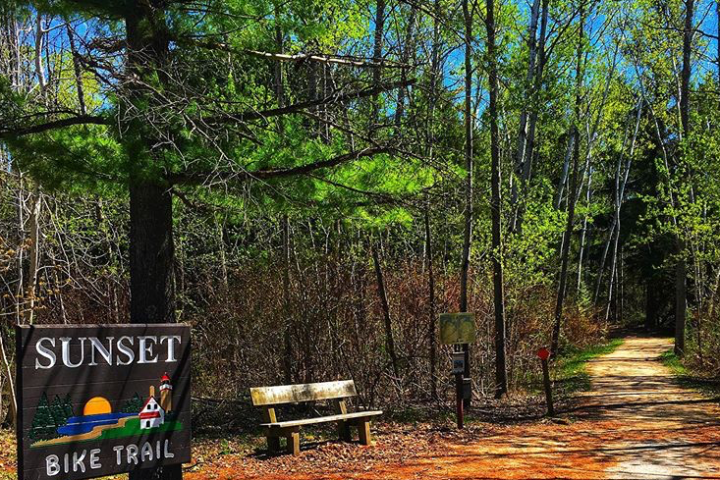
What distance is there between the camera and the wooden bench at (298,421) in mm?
9102

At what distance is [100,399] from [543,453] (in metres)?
5.73

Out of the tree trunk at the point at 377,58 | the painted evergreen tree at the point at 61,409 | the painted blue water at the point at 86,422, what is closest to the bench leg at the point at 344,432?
the tree trunk at the point at 377,58

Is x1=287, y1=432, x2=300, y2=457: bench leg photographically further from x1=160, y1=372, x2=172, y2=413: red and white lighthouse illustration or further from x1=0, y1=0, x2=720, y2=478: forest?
x1=160, y1=372, x2=172, y2=413: red and white lighthouse illustration

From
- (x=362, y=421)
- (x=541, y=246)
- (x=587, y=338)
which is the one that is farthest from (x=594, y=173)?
(x=362, y=421)

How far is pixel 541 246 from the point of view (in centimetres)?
1800

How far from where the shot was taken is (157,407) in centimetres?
534

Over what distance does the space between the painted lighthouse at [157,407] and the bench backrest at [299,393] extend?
3733 millimetres

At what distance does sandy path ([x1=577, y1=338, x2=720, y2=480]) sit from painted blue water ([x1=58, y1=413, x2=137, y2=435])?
4.93 metres

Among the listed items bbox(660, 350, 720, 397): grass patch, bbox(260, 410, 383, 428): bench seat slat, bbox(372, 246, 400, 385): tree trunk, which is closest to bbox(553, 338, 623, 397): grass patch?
bbox(660, 350, 720, 397): grass patch

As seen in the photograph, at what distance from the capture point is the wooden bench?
29.9 ft

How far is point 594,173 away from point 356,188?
→ 32.0 metres

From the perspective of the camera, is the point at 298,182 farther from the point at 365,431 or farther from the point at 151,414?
the point at 365,431

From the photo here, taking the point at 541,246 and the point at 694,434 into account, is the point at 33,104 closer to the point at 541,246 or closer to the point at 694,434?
the point at 694,434

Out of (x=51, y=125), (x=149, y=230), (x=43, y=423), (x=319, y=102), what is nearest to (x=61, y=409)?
(x=43, y=423)
